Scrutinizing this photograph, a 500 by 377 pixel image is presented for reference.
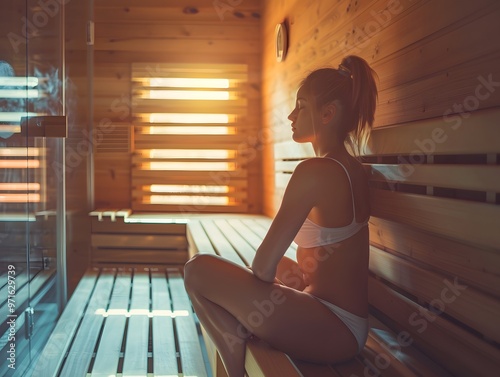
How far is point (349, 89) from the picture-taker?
66.9 inches

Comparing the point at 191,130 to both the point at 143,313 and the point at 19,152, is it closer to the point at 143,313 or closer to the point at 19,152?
the point at 143,313

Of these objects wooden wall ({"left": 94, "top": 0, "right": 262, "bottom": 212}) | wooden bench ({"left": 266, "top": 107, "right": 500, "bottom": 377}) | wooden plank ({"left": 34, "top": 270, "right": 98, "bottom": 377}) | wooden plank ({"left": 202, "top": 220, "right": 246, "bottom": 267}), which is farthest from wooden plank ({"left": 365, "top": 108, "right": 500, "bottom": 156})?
wooden wall ({"left": 94, "top": 0, "right": 262, "bottom": 212})

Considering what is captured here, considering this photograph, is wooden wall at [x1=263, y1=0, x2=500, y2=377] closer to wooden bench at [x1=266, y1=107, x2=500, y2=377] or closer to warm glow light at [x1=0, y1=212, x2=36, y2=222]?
wooden bench at [x1=266, y1=107, x2=500, y2=377]

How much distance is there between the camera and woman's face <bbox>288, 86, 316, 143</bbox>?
171 centimetres

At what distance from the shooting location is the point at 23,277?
217 cm

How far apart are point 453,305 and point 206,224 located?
3134 mm

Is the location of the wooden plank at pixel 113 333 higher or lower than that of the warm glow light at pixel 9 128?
lower

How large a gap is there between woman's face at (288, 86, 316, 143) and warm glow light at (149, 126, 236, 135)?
3.56 m

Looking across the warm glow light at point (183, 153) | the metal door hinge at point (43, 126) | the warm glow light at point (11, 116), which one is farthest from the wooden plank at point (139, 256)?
the warm glow light at point (11, 116)

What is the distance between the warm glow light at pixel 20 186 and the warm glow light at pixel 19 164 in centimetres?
6

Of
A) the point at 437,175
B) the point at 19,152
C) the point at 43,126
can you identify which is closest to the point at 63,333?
the point at 43,126

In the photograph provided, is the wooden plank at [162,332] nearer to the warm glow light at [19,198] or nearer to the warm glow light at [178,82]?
the warm glow light at [19,198]

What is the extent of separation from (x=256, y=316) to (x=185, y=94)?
12.9ft

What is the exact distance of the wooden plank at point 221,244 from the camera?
2.99 metres
